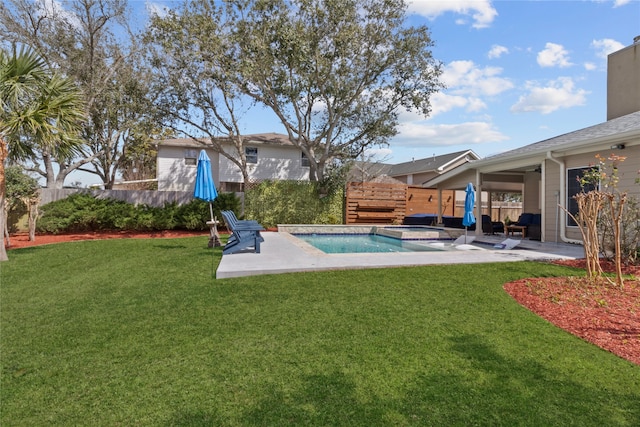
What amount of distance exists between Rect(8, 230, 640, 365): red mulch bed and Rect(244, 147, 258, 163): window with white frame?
68.6 ft

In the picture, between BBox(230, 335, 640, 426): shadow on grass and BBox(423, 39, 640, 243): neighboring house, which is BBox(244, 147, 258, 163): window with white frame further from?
BBox(230, 335, 640, 426): shadow on grass

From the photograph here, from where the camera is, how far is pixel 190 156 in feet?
82.5

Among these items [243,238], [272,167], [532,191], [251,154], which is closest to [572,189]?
[532,191]

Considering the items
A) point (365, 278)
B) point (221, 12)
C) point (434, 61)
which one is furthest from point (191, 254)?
point (434, 61)

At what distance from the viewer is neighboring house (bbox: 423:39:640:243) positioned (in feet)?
31.8

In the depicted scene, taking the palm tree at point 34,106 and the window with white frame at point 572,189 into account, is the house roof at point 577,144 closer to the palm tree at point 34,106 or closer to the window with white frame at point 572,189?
the window with white frame at point 572,189

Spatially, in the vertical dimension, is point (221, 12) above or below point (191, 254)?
above

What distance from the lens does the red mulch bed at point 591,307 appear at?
12.5 feet

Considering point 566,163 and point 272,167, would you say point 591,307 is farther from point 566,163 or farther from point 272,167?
point 272,167

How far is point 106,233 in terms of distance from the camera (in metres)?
14.8

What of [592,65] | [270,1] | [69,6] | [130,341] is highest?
[69,6]

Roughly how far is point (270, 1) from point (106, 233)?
39.5ft

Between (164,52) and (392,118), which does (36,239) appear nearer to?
(164,52)

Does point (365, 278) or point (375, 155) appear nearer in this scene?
point (365, 278)
